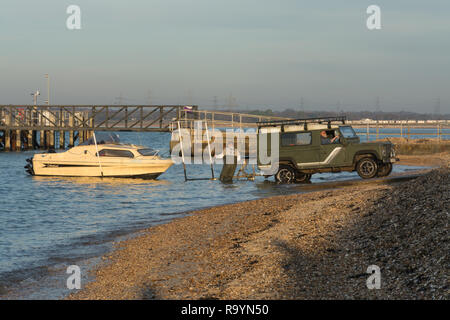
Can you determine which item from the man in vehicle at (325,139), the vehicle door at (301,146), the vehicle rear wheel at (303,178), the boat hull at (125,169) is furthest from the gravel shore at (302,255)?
the boat hull at (125,169)

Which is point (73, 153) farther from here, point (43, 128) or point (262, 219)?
point (43, 128)

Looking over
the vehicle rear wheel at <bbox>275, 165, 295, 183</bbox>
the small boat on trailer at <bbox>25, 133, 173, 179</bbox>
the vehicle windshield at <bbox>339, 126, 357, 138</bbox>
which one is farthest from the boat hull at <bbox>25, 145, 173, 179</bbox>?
the vehicle windshield at <bbox>339, 126, 357, 138</bbox>

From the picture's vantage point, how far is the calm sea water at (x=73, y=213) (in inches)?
459

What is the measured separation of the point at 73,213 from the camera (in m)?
20.8

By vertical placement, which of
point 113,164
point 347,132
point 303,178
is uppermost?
point 347,132

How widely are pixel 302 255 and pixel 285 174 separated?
14.8 meters

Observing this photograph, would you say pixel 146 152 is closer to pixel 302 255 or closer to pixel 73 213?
pixel 73 213

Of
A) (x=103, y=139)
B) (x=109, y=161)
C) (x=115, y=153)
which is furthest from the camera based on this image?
(x=103, y=139)

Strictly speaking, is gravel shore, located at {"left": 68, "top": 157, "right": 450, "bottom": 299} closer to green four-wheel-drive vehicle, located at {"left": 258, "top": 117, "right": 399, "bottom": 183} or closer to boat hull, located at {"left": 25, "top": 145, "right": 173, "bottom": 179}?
green four-wheel-drive vehicle, located at {"left": 258, "top": 117, "right": 399, "bottom": 183}

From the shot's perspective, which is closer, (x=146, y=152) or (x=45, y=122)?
(x=146, y=152)

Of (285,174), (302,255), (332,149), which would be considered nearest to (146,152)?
(285,174)

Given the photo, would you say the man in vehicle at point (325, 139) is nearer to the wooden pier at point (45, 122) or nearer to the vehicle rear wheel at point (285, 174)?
the vehicle rear wheel at point (285, 174)

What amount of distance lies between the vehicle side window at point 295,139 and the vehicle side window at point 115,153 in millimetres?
10680
